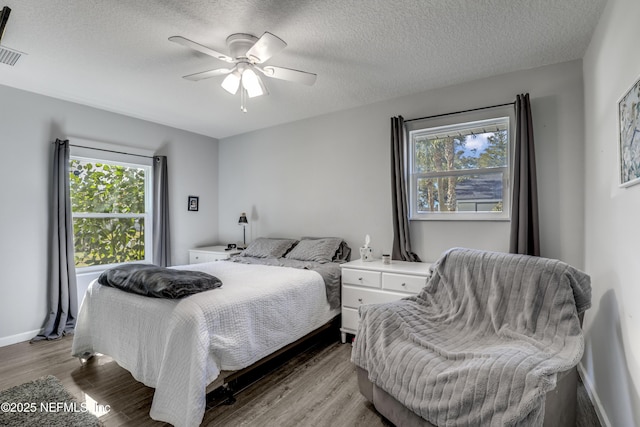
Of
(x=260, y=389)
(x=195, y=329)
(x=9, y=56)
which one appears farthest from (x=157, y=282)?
(x=9, y=56)

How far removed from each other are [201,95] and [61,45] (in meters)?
1.16

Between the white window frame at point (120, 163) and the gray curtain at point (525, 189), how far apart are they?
163 inches

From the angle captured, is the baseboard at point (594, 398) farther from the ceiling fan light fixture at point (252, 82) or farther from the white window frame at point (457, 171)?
the ceiling fan light fixture at point (252, 82)

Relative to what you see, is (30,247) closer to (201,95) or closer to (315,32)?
(201,95)

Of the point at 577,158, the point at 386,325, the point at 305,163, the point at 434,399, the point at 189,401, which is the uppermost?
the point at 305,163

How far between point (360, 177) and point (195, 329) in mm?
2417

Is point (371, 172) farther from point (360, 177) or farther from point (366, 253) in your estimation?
point (366, 253)

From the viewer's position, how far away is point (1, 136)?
2.95 m

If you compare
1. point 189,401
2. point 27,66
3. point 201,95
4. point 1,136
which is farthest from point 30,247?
point 189,401

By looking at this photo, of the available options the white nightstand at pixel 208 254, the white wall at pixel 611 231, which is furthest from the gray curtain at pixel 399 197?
the white nightstand at pixel 208 254

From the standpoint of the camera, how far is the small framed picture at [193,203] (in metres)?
4.57

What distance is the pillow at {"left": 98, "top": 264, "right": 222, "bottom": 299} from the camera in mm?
1980

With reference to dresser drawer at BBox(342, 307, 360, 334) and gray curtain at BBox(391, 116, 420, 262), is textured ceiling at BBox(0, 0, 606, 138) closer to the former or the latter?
gray curtain at BBox(391, 116, 420, 262)

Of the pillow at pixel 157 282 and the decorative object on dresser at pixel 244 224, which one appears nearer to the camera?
the pillow at pixel 157 282
